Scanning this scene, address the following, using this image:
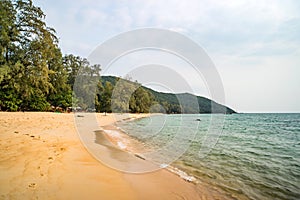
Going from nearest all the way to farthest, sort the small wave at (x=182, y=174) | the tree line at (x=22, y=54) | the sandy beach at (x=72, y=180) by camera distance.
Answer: the sandy beach at (x=72, y=180), the small wave at (x=182, y=174), the tree line at (x=22, y=54)

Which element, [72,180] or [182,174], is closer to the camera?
[72,180]

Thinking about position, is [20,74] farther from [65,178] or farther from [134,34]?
[65,178]

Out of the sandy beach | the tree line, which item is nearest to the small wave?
the sandy beach

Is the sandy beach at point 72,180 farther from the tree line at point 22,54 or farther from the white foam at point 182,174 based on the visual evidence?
the tree line at point 22,54

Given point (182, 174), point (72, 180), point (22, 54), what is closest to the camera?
point (72, 180)

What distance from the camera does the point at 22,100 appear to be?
31.1 metres

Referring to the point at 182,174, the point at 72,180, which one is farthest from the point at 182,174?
the point at 72,180

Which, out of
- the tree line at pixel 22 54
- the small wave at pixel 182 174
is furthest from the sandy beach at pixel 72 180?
the tree line at pixel 22 54

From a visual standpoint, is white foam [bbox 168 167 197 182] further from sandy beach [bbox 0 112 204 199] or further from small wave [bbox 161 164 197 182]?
sandy beach [bbox 0 112 204 199]

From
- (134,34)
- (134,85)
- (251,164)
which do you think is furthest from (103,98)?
(251,164)

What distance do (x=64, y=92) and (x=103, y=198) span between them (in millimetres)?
43288

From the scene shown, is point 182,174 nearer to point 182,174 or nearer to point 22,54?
point 182,174

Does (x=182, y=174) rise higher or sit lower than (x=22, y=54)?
lower

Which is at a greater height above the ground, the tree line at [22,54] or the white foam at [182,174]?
the tree line at [22,54]
